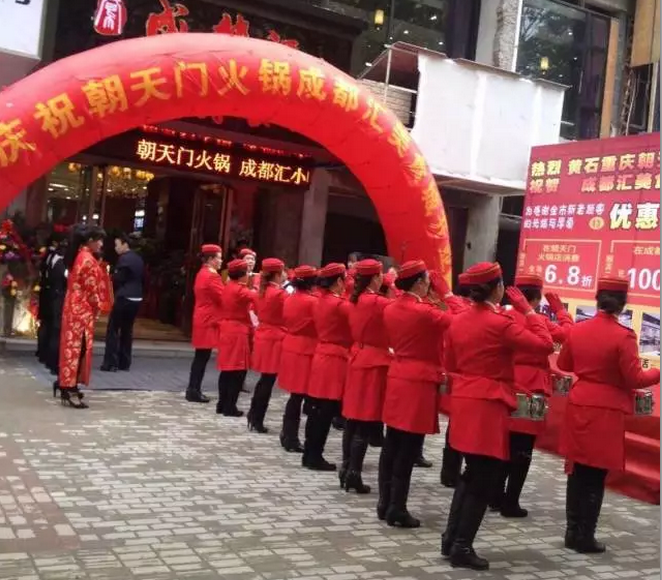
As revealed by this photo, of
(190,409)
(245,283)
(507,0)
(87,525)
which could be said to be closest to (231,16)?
(245,283)

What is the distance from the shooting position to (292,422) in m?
6.07

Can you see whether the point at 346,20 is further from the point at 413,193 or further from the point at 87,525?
the point at 87,525

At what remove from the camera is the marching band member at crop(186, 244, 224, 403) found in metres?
7.34

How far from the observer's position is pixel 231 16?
894cm

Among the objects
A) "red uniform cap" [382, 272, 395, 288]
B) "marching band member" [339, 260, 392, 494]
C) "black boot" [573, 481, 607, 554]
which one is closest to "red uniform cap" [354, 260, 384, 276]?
"marching band member" [339, 260, 392, 494]

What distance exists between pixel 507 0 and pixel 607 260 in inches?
288

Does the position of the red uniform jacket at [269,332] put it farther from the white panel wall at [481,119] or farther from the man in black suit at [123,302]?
the white panel wall at [481,119]

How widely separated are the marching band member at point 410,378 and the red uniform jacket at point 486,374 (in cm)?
37

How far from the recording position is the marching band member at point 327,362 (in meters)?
5.51

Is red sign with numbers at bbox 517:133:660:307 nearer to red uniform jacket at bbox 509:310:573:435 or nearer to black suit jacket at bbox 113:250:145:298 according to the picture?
red uniform jacket at bbox 509:310:573:435

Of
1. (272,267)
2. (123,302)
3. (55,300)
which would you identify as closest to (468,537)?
(272,267)

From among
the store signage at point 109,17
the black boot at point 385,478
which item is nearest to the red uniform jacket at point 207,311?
the store signage at point 109,17

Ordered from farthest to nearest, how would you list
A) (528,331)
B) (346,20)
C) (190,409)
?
1. (346,20)
2. (190,409)
3. (528,331)

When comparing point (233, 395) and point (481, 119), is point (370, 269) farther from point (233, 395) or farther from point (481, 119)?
point (481, 119)
